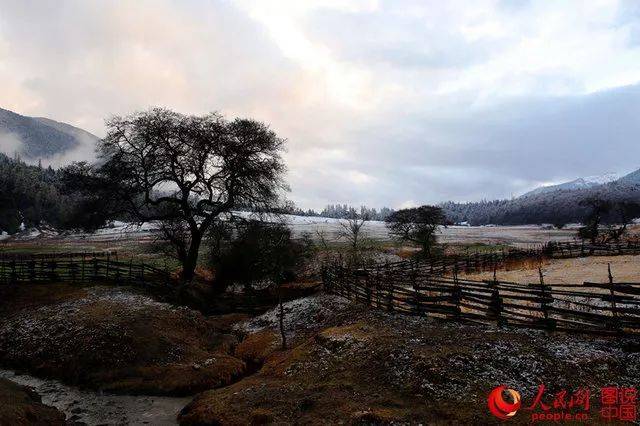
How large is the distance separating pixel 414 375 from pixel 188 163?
2196 cm

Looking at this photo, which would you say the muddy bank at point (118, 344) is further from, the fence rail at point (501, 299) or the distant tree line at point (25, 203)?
the distant tree line at point (25, 203)

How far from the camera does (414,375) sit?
1194cm

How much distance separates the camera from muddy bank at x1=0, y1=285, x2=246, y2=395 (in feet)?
51.9

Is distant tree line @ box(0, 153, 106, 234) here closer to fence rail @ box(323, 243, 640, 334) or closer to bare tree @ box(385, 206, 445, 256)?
bare tree @ box(385, 206, 445, 256)

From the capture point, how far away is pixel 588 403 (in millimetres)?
9938

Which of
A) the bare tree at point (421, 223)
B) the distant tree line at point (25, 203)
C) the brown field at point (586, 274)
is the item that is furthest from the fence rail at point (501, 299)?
the distant tree line at point (25, 203)

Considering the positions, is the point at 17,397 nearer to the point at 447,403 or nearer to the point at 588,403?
the point at 447,403

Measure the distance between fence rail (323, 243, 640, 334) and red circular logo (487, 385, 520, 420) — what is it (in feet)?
15.8

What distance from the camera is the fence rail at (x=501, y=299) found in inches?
542

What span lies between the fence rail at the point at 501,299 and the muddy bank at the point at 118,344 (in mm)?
7819

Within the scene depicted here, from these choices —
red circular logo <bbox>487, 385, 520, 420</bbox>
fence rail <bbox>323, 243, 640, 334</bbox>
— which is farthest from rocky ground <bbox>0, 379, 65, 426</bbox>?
fence rail <bbox>323, 243, 640, 334</bbox>

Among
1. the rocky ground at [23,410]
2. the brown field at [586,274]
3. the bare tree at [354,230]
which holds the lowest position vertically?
the rocky ground at [23,410]

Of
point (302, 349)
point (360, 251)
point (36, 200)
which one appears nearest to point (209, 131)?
point (302, 349)

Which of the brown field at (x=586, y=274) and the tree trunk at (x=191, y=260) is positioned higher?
the tree trunk at (x=191, y=260)
